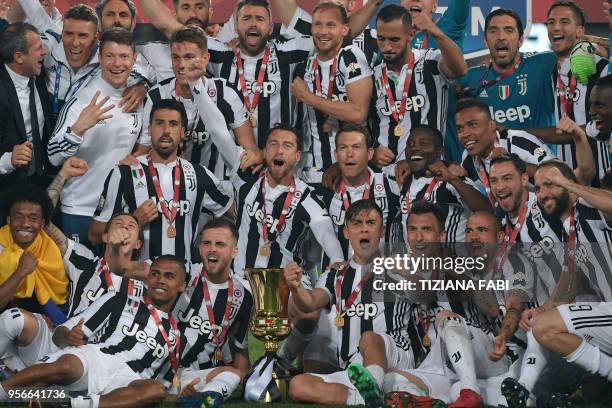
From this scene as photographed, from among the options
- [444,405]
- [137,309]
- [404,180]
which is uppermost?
[404,180]

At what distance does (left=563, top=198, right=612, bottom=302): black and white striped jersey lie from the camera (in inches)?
266

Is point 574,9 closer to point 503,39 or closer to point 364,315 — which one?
point 503,39

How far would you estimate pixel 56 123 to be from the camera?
7.86 meters

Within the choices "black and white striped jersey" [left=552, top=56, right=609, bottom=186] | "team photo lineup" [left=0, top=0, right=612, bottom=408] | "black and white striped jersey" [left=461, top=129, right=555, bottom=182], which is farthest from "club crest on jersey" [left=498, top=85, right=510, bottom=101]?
"black and white striped jersey" [left=461, top=129, right=555, bottom=182]

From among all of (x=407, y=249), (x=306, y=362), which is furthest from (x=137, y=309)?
(x=407, y=249)

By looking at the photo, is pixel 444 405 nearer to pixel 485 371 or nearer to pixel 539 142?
pixel 485 371

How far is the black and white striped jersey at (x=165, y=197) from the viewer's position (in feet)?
24.6

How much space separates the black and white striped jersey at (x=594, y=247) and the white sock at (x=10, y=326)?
3068 mm

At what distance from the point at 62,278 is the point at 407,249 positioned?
6.61 feet

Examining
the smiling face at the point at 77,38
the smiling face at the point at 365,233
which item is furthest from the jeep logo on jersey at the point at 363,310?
the smiling face at the point at 77,38

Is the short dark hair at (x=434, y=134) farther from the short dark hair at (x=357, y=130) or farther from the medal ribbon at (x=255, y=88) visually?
the medal ribbon at (x=255, y=88)

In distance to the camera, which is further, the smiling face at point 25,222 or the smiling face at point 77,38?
the smiling face at point 77,38

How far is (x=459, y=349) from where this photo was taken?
650 centimetres

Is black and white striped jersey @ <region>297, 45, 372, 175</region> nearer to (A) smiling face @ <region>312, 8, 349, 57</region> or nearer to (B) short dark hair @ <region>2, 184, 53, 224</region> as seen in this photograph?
(A) smiling face @ <region>312, 8, 349, 57</region>
